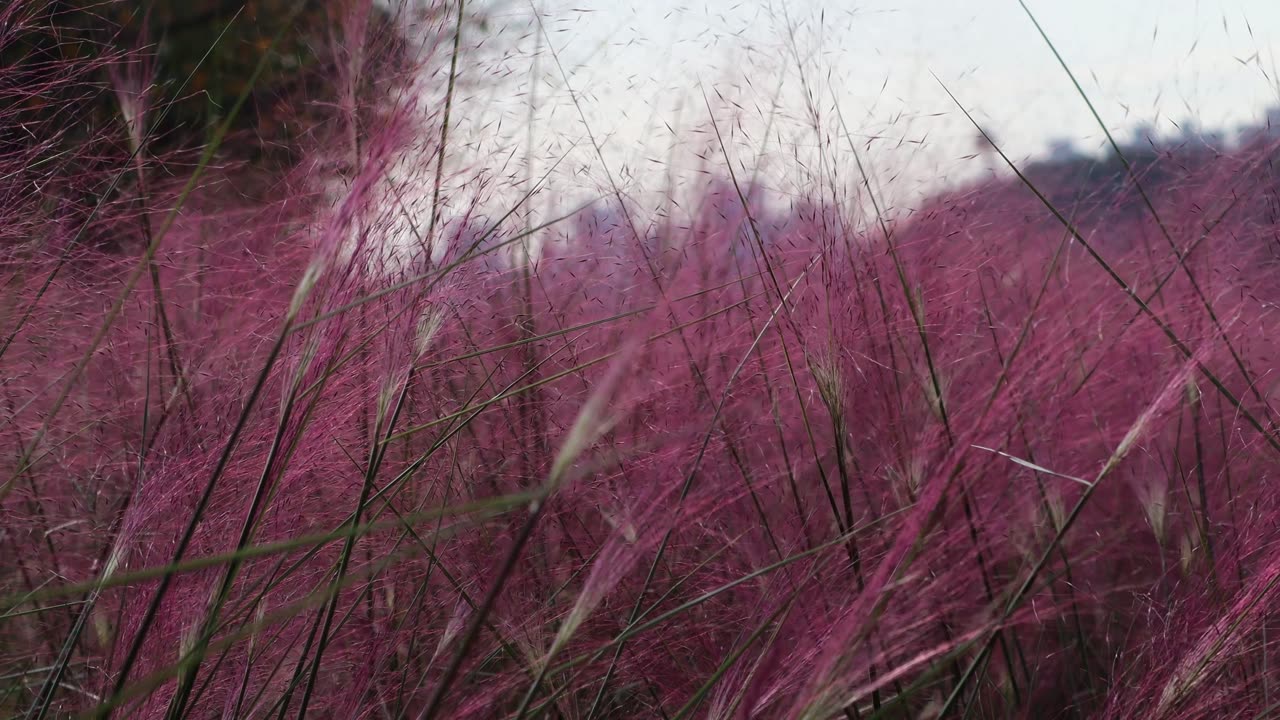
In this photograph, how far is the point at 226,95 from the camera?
4590 millimetres

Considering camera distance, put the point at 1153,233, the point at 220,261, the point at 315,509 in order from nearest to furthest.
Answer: the point at 315,509
the point at 220,261
the point at 1153,233

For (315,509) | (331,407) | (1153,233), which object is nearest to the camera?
(331,407)

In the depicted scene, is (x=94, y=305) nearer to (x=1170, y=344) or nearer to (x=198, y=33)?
(x=1170, y=344)

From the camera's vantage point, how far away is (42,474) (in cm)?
132

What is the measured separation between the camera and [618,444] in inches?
48.6

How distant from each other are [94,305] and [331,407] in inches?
24.9

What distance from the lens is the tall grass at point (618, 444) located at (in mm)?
854

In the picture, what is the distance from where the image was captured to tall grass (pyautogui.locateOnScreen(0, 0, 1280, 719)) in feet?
2.80

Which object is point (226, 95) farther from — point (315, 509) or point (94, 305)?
point (315, 509)

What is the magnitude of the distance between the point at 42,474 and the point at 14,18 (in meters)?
0.60

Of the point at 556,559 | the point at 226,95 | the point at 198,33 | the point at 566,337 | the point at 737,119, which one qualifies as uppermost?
the point at 198,33

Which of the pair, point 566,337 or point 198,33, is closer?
point 566,337

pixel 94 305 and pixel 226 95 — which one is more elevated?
pixel 226 95

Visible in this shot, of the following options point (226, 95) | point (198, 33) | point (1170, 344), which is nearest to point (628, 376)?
point (1170, 344)
